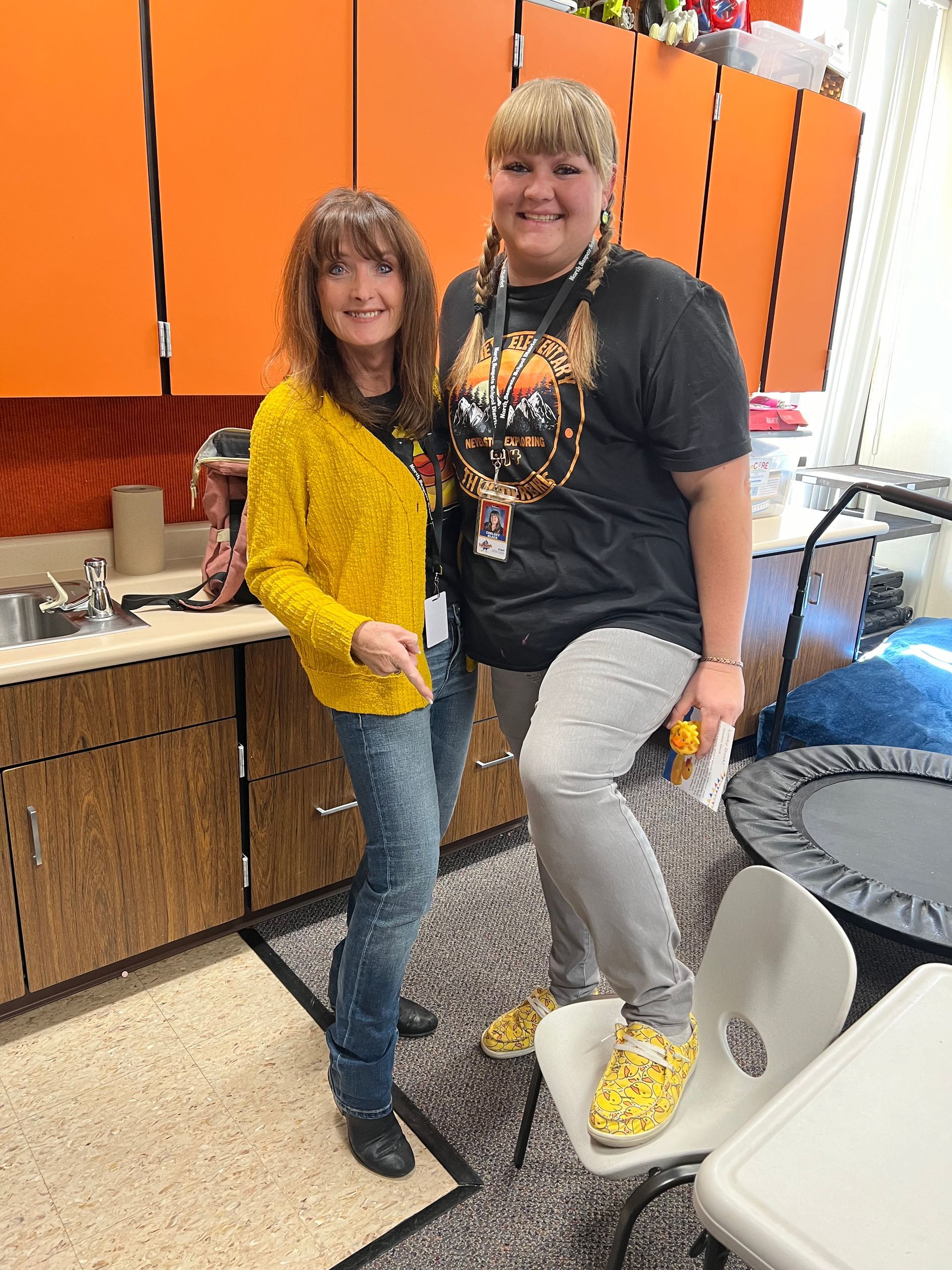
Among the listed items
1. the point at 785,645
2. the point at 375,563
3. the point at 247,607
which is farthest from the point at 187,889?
the point at 785,645

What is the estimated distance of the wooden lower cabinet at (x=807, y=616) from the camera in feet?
10.3

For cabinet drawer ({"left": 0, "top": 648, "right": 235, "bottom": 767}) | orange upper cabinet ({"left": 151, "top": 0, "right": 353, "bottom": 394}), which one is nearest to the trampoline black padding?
cabinet drawer ({"left": 0, "top": 648, "right": 235, "bottom": 767})

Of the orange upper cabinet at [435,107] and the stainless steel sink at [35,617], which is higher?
the orange upper cabinet at [435,107]

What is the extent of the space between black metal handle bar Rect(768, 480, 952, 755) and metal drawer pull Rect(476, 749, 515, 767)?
87 cm

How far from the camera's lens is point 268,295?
205 centimetres

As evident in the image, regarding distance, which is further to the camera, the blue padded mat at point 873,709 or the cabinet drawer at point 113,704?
the blue padded mat at point 873,709

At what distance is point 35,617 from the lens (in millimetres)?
2150

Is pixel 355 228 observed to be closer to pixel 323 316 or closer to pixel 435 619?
pixel 323 316

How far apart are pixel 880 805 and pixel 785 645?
540mm

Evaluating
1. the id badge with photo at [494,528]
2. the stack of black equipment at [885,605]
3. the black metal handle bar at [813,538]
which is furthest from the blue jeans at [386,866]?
the stack of black equipment at [885,605]

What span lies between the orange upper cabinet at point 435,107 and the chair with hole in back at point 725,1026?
1669 mm

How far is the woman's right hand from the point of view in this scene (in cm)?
122

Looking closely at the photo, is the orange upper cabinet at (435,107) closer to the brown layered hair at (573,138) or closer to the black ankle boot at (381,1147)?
the brown layered hair at (573,138)

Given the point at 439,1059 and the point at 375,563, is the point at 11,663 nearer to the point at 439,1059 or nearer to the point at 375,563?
the point at 375,563
